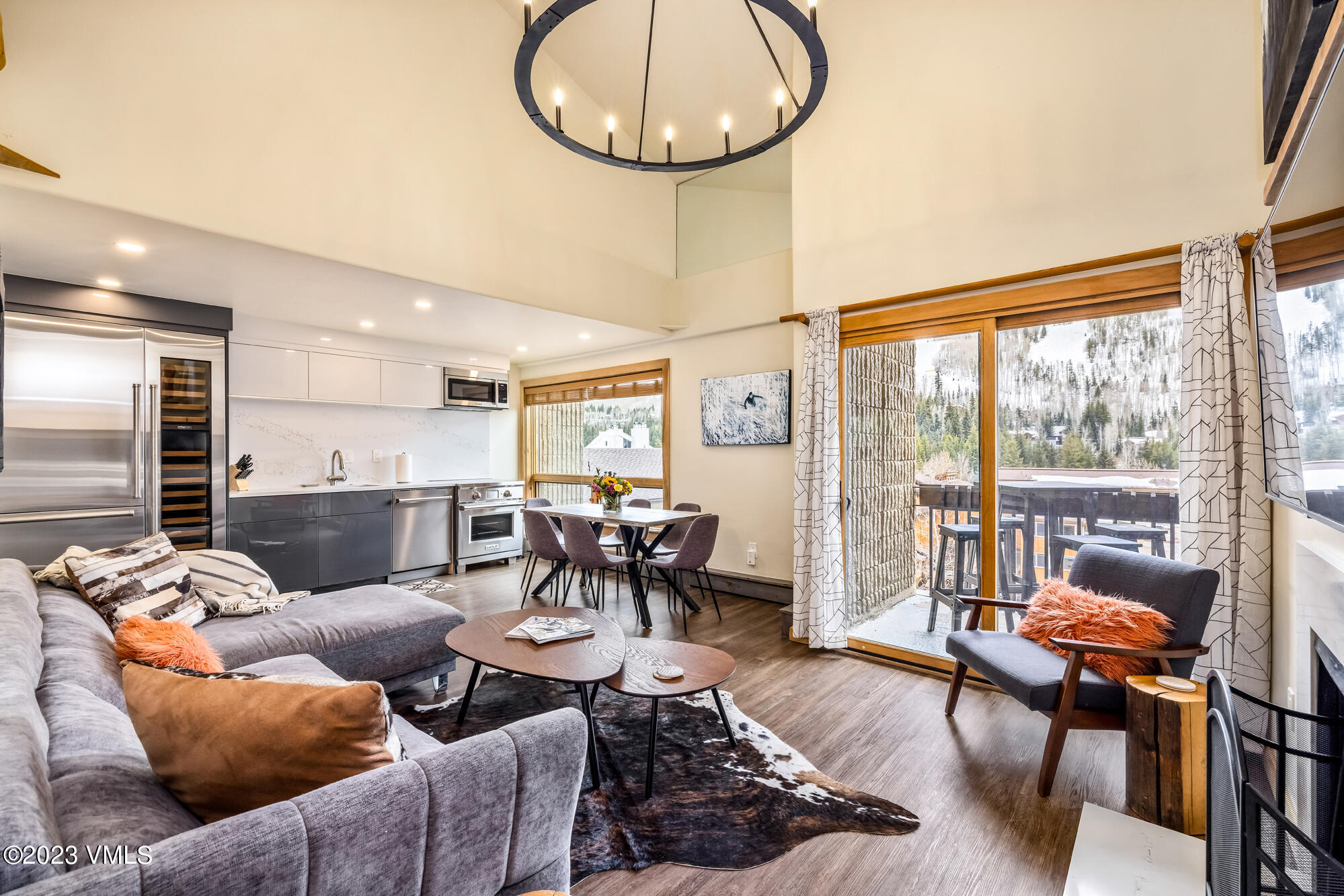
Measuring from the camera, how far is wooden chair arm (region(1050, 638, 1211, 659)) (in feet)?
6.98

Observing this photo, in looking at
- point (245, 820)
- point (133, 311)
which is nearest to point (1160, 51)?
point (245, 820)

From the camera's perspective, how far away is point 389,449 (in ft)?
19.5

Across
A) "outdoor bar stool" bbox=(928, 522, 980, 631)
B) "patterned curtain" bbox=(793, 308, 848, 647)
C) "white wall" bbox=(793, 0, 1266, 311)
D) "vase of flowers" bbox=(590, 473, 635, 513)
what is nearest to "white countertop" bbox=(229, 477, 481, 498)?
"vase of flowers" bbox=(590, 473, 635, 513)

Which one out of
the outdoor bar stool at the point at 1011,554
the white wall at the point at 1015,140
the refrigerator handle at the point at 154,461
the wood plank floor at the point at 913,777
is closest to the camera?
the wood plank floor at the point at 913,777

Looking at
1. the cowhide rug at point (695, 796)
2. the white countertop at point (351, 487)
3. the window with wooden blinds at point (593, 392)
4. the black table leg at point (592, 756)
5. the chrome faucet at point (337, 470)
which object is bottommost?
the cowhide rug at point (695, 796)

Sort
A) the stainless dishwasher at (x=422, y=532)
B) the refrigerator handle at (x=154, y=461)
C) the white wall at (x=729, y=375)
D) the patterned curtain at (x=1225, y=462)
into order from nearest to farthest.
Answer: the patterned curtain at (x=1225, y=462), the refrigerator handle at (x=154, y=461), the white wall at (x=729, y=375), the stainless dishwasher at (x=422, y=532)

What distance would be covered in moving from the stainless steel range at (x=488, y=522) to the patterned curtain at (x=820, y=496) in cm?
309

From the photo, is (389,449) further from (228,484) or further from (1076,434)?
(1076,434)

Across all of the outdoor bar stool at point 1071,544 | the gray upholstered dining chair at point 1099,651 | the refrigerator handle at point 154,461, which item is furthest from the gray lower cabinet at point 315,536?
the outdoor bar stool at point 1071,544

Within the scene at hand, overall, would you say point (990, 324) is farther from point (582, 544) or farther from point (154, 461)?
point (154, 461)

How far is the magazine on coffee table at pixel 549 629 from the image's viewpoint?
2.47 meters

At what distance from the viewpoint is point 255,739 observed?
1.03 meters

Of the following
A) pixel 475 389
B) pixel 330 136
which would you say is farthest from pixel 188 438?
pixel 475 389

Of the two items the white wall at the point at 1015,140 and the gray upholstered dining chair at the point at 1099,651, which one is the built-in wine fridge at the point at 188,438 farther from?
the gray upholstered dining chair at the point at 1099,651
